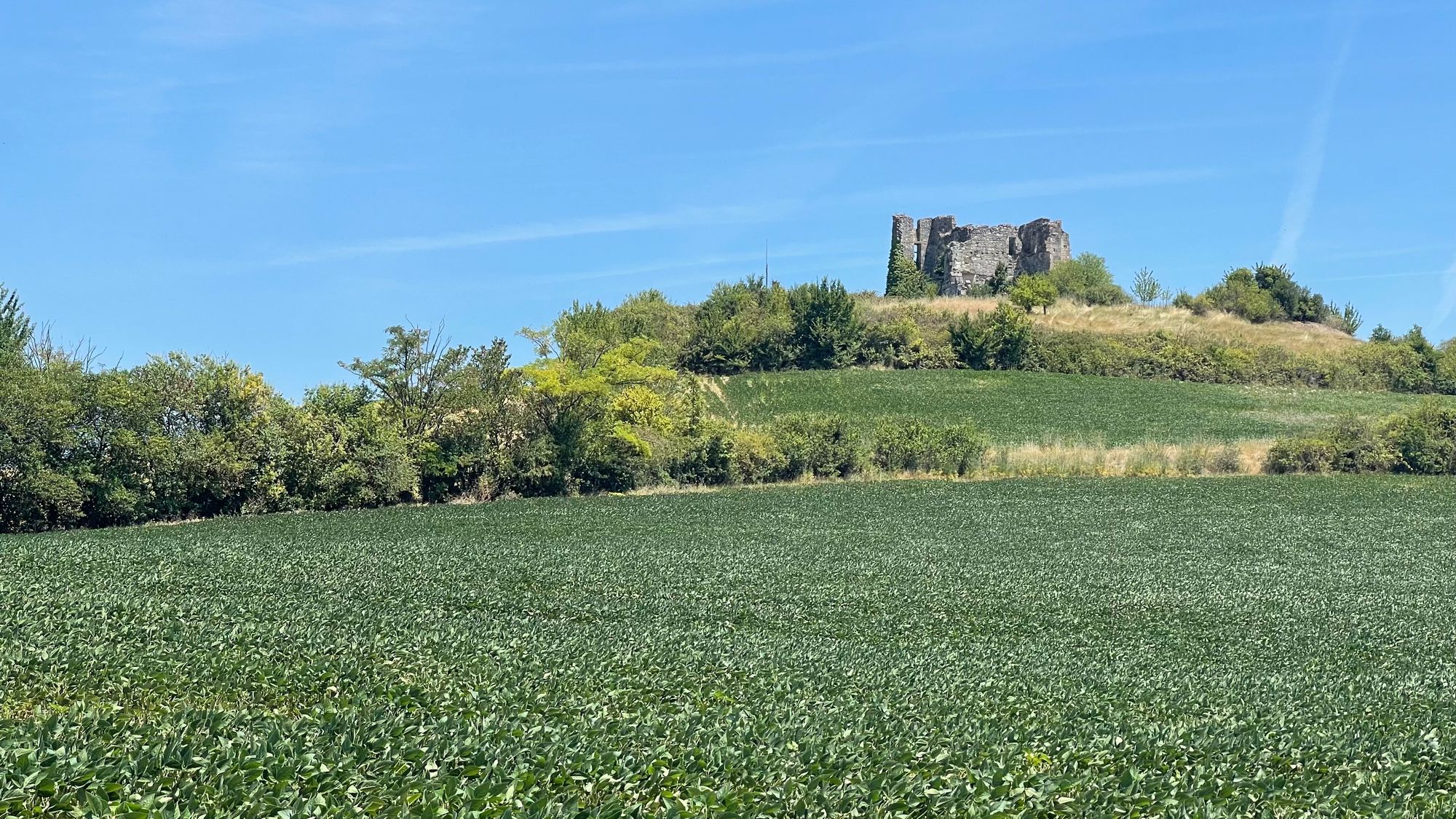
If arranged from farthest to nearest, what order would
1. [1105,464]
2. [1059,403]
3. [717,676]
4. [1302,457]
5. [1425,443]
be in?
[1059,403], [1105,464], [1302,457], [1425,443], [717,676]

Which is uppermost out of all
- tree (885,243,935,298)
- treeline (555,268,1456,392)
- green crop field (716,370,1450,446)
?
tree (885,243,935,298)

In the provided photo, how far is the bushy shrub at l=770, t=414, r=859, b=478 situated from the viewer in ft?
134

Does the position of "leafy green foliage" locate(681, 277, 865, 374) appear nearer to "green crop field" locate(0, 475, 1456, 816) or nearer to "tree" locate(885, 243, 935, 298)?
"tree" locate(885, 243, 935, 298)

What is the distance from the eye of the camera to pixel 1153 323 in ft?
241

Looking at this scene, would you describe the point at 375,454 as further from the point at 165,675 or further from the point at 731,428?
the point at 165,675

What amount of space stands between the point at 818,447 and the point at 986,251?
57.0m

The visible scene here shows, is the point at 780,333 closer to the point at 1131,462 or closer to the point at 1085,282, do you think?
the point at 1131,462

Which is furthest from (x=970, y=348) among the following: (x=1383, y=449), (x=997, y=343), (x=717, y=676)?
(x=717, y=676)

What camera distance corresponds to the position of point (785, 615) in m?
16.9

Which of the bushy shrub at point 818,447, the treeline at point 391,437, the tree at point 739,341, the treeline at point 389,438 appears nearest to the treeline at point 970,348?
the tree at point 739,341

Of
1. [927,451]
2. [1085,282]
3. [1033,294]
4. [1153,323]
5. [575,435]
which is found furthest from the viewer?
[1085,282]

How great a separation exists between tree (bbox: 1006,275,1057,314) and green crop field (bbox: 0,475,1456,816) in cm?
4929

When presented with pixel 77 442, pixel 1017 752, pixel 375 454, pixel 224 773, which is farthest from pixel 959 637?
pixel 77 442

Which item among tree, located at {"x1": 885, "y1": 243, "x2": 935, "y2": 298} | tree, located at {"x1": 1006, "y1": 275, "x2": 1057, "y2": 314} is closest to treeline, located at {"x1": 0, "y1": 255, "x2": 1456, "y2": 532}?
tree, located at {"x1": 1006, "y1": 275, "x2": 1057, "y2": 314}
